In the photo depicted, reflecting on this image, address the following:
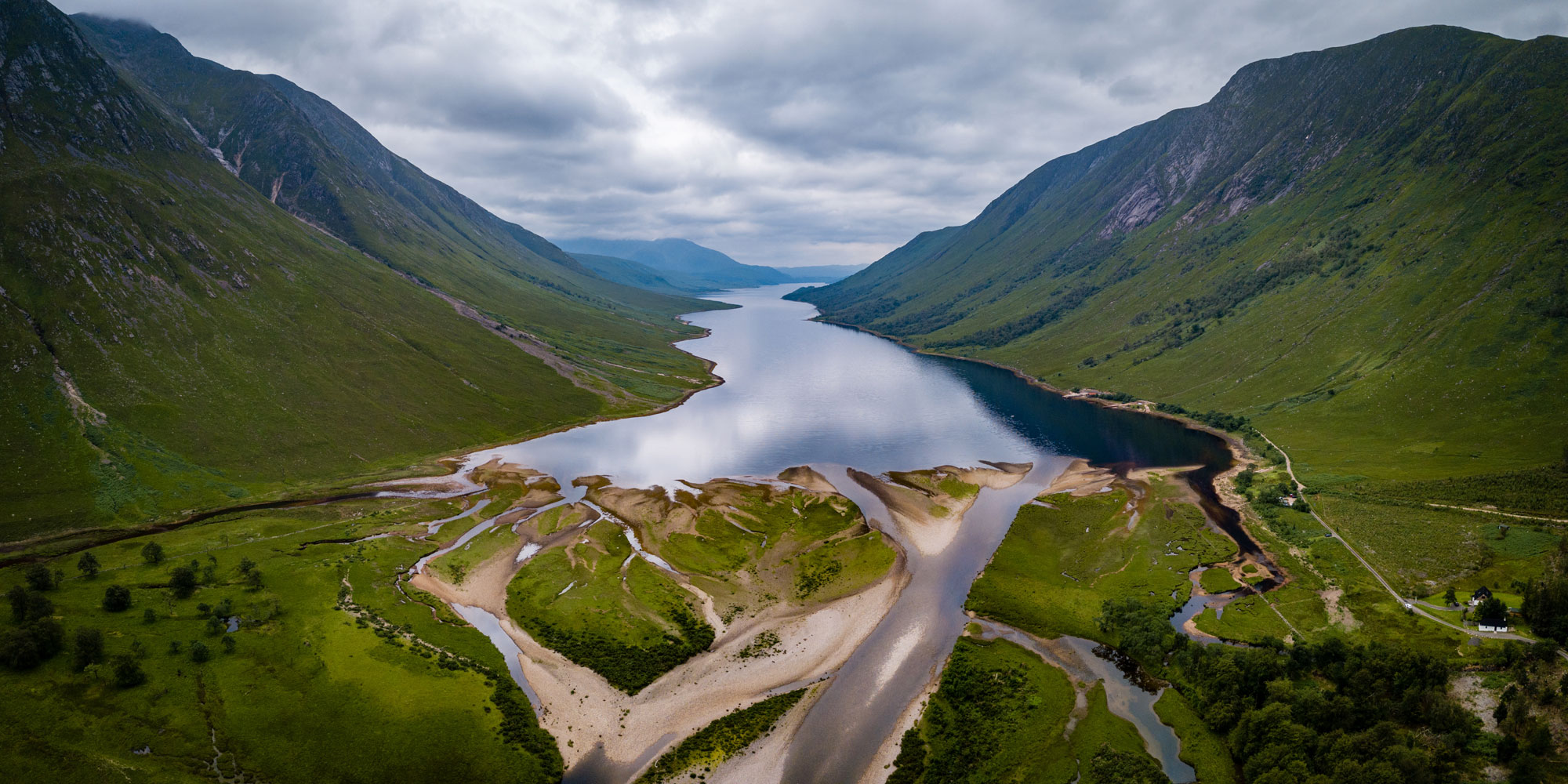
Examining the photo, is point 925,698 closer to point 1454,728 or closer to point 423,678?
point 1454,728

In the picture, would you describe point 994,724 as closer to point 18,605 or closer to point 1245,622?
point 1245,622

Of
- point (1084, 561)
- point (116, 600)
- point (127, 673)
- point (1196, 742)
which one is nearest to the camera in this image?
point (127, 673)

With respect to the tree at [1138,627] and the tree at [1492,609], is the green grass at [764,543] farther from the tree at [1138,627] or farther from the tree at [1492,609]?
the tree at [1492,609]

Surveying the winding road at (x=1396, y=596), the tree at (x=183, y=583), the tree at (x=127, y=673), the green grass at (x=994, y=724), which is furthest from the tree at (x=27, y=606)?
the winding road at (x=1396, y=596)

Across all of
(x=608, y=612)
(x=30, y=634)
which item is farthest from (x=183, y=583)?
(x=608, y=612)

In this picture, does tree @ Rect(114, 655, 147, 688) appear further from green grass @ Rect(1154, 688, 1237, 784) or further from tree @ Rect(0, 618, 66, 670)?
green grass @ Rect(1154, 688, 1237, 784)

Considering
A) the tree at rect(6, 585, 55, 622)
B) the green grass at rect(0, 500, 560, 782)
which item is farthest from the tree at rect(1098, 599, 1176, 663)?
the tree at rect(6, 585, 55, 622)
